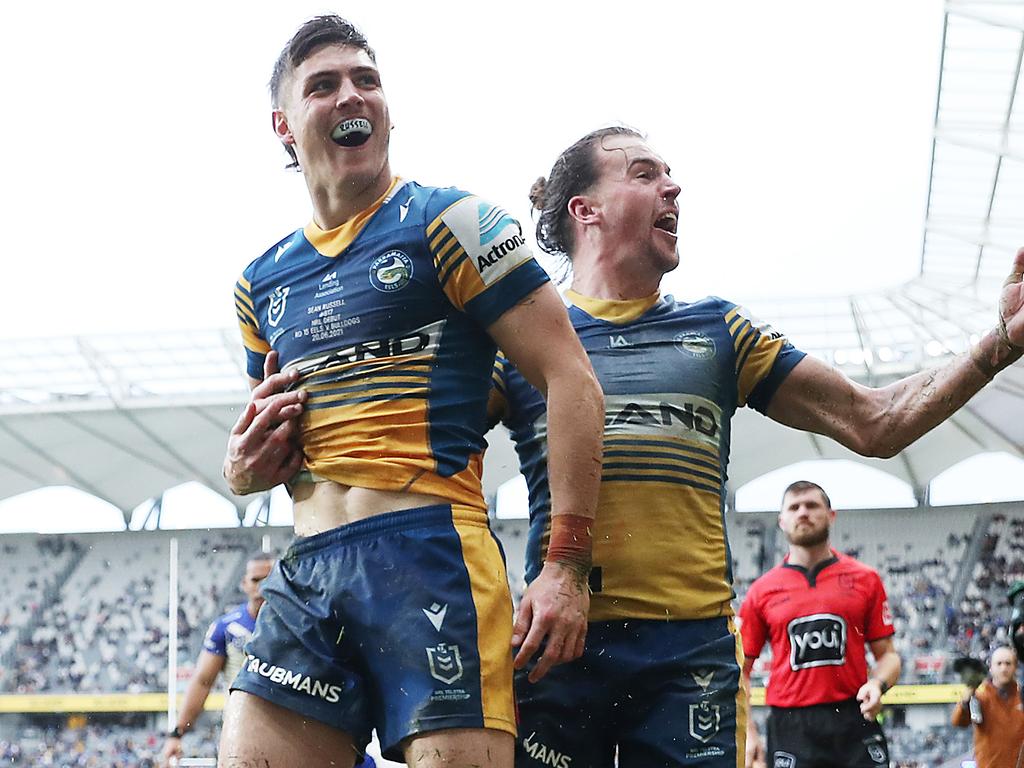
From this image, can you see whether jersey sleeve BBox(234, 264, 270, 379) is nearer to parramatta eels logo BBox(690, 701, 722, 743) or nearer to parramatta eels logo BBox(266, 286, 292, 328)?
parramatta eels logo BBox(266, 286, 292, 328)

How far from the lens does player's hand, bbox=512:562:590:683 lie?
9.27 feet

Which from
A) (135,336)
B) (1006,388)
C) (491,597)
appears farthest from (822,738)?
(135,336)

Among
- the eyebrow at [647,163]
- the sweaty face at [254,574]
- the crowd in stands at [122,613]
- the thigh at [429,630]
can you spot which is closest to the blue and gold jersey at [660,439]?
the eyebrow at [647,163]

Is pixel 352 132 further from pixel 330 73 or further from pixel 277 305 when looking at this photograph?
pixel 277 305

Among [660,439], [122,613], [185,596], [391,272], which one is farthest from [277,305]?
[122,613]

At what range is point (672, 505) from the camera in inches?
139

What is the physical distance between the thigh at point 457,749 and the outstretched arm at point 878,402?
1.39 m

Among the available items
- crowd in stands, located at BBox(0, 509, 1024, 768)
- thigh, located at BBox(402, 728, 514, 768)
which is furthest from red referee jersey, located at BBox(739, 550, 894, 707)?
crowd in stands, located at BBox(0, 509, 1024, 768)

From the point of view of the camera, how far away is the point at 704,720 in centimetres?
338

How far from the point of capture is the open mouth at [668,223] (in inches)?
155

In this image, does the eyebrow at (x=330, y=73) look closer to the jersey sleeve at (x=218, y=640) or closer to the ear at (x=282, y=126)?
the ear at (x=282, y=126)

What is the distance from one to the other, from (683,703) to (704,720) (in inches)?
2.5

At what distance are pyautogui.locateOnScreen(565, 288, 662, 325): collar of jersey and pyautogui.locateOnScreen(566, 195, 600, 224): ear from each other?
0.26 m

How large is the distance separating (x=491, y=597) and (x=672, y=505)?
793mm
